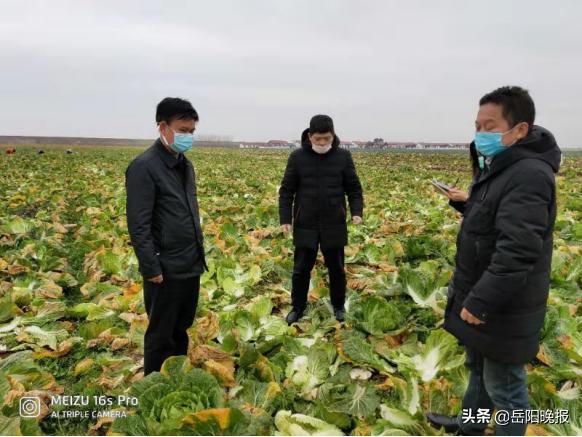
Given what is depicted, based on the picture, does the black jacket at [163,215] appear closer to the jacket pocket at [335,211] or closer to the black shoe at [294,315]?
the jacket pocket at [335,211]

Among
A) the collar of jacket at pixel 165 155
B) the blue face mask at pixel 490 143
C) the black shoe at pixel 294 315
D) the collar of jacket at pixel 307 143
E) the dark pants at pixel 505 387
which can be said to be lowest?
the black shoe at pixel 294 315

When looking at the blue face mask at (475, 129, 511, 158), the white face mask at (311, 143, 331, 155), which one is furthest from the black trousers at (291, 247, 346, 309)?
the blue face mask at (475, 129, 511, 158)

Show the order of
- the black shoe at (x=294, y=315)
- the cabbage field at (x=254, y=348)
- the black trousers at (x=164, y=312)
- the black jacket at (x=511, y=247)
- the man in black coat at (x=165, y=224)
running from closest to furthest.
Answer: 1. the black jacket at (x=511, y=247)
2. the cabbage field at (x=254, y=348)
3. the man in black coat at (x=165, y=224)
4. the black trousers at (x=164, y=312)
5. the black shoe at (x=294, y=315)

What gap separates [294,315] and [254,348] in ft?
3.53

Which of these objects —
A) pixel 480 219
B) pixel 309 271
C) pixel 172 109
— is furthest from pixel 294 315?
pixel 480 219

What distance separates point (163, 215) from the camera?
9.45 ft

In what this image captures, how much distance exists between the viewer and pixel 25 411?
2848mm

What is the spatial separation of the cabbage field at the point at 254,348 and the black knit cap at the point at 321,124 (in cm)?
159

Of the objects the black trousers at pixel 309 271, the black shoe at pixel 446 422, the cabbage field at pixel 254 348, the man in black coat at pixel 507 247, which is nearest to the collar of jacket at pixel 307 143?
the black trousers at pixel 309 271

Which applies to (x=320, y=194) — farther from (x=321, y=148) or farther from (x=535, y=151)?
(x=535, y=151)

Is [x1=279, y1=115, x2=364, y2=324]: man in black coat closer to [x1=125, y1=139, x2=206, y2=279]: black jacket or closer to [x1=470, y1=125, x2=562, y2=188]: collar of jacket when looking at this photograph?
[x1=125, y1=139, x2=206, y2=279]: black jacket

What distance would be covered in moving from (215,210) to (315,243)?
21.5 feet

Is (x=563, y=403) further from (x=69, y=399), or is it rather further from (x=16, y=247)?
(x=16, y=247)

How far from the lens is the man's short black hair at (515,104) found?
6.46 ft
